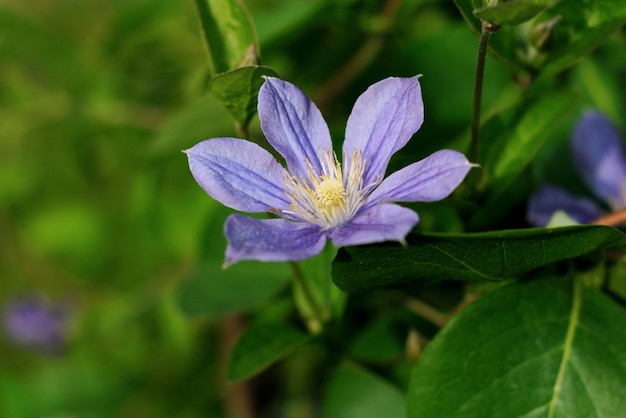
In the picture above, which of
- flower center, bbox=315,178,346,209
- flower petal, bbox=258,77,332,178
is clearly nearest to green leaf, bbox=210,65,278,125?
flower petal, bbox=258,77,332,178

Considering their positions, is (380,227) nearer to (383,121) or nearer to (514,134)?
(383,121)

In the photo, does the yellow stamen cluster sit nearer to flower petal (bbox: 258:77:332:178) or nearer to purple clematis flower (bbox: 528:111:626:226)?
flower petal (bbox: 258:77:332:178)

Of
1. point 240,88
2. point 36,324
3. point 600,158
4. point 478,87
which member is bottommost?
point 36,324

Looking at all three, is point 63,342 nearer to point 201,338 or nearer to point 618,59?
point 201,338

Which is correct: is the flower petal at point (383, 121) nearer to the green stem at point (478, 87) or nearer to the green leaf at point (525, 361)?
the green stem at point (478, 87)

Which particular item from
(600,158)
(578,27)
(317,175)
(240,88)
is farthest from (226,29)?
(600,158)
